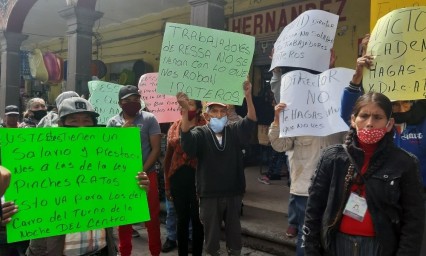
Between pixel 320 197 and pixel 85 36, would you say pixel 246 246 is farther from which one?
pixel 85 36

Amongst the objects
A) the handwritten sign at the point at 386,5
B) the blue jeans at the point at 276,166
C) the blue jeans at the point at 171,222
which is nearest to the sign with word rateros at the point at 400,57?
the handwritten sign at the point at 386,5

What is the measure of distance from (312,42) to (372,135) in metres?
1.24

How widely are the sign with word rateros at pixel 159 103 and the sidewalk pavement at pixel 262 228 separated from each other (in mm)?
1480

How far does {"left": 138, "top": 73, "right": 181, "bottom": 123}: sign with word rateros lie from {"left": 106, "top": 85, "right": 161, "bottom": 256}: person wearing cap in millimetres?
497

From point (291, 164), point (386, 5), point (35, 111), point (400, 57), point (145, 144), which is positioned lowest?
point (291, 164)

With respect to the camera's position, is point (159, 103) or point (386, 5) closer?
point (386, 5)

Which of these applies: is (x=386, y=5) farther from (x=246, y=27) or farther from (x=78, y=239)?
(x=246, y=27)

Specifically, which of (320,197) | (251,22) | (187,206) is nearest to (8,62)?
(251,22)

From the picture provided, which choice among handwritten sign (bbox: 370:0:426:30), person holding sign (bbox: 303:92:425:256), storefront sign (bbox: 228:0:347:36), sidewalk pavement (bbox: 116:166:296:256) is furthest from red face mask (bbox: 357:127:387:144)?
storefront sign (bbox: 228:0:347:36)

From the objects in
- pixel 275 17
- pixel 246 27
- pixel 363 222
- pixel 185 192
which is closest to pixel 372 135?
pixel 363 222

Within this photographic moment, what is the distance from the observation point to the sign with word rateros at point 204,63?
9.86ft

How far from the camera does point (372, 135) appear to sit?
6.30 feet

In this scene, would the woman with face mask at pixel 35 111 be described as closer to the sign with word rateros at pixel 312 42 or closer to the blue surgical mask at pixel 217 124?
the blue surgical mask at pixel 217 124

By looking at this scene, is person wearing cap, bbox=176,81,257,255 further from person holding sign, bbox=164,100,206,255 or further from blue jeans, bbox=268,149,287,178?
blue jeans, bbox=268,149,287,178
